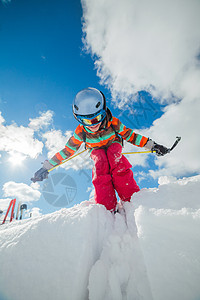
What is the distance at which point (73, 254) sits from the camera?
36.7 inches

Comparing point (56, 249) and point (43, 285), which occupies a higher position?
point (56, 249)

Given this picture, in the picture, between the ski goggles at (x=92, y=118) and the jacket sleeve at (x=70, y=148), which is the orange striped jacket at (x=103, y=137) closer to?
the jacket sleeve at (x=70, y=148)

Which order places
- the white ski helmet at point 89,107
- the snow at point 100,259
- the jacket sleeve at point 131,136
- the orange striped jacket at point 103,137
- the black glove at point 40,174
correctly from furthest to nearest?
the black glove at point 40,174, the jacket sleeve at point 131,136, the orange striped jacket at point 103,137, the white ski helmet at point 89,107, the snow at point 100,259

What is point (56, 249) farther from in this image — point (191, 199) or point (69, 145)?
point (69, 145)

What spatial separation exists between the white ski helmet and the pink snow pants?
2.38ft

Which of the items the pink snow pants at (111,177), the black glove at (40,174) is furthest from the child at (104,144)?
the black glove at (40,174)

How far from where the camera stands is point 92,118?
2543mm

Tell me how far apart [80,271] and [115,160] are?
6.50 ft

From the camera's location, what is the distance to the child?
2.47m

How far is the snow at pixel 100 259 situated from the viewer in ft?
2.43

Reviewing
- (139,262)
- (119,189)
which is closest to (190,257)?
(139,262)

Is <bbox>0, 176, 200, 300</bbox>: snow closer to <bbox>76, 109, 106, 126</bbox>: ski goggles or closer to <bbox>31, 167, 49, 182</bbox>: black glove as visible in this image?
<bbox>76, 109, 106, 126</bbox>: ski goggles

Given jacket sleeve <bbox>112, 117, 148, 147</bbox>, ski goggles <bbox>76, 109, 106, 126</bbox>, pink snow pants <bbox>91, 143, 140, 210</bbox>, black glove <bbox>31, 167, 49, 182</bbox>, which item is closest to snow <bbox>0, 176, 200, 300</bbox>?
pink snow pants <bbox>91, 143, 140, 210</bbox>

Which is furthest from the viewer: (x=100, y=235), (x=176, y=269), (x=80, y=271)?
(x=100, y=235)
